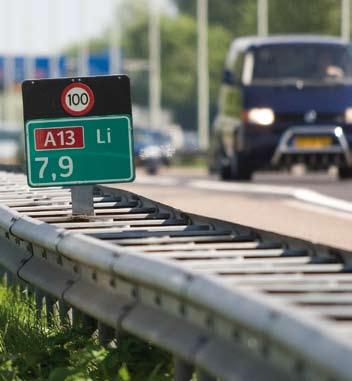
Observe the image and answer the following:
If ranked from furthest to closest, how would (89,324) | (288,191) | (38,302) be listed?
(288,191), (38,302), (89,324)

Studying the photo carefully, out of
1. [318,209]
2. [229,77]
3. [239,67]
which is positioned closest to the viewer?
[318,209]

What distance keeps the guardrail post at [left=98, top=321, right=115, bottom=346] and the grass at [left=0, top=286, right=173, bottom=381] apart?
2.8 inches

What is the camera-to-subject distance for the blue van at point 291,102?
24812 millimetres

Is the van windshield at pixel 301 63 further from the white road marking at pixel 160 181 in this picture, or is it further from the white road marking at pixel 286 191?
the white road marking at pixel 160 181

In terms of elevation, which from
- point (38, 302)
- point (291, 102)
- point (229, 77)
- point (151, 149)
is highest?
point (38, 302)

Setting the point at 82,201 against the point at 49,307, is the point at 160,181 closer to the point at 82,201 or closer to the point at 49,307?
the point at 82,201

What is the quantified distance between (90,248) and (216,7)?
13898 centimetres

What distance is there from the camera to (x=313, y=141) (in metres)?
25.0

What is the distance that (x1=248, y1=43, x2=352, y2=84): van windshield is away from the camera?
25094 millimetres

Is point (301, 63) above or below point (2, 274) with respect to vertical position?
above

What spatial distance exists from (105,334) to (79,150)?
202 centimetres

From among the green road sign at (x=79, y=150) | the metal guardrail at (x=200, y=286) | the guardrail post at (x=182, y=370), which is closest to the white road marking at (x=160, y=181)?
the green road sign at (x=79, y=150)

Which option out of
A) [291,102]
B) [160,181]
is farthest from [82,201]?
[160,181]

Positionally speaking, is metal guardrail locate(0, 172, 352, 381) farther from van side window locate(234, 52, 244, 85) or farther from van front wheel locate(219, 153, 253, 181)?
van front wheel locate(219, 153, 253, 181)
